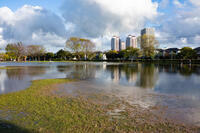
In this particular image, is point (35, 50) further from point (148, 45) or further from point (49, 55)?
point (148, 45)

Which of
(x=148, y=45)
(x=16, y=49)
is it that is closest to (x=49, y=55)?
(x=16, y=49)

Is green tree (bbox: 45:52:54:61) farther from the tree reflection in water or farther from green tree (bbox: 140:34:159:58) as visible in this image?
the tree reflection in water

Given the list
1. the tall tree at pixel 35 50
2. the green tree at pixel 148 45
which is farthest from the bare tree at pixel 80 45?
the tall tree at pixel 35 50

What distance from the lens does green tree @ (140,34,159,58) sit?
69188mm

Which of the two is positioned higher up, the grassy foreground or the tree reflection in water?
the tree reflection in water

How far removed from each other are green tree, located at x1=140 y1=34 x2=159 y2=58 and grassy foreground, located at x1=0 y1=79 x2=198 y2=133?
6659cm

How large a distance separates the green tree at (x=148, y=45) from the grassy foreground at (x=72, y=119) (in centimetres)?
6659

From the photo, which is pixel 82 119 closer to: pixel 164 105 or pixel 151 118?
pixel 151 118

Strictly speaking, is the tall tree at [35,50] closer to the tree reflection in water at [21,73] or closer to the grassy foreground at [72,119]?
the tree reflection in water at [21,73]

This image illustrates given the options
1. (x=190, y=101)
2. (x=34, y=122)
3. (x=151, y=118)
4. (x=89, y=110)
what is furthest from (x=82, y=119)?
(x=190, y=101)

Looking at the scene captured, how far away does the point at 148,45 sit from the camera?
69438mm

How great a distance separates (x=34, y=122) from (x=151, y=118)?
4.40m

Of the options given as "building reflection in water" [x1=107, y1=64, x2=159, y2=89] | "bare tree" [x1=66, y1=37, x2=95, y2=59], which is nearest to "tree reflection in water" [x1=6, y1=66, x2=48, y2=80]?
"building reflection in water" [x1=107, y1=64, x2=159, y2=89]

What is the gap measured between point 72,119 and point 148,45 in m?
69.4
